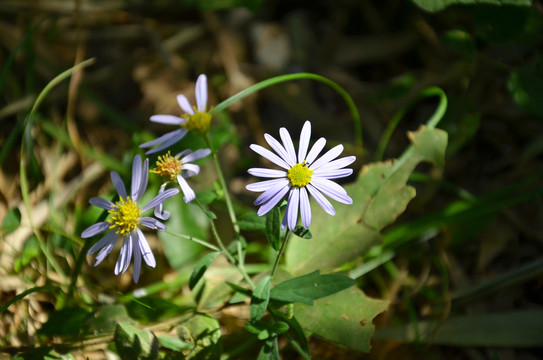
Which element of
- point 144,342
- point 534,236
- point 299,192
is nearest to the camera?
point 299,192

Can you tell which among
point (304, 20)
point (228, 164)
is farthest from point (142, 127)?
point (304, 20)

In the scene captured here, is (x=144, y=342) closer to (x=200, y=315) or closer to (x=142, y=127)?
(x=200, y=315)

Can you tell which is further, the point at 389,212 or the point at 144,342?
the point at 389,212

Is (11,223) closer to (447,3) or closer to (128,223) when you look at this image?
(128,223)

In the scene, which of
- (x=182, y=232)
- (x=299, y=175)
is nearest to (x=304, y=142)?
(x=299, y=175)

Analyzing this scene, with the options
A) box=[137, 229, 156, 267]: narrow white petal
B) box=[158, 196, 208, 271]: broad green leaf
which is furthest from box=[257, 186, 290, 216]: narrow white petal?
box=[158, 196, 208, 271]: broad green leaf


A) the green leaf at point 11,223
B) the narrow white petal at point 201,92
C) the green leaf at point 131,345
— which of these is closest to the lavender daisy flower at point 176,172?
the narrow white petal at point 201,92
